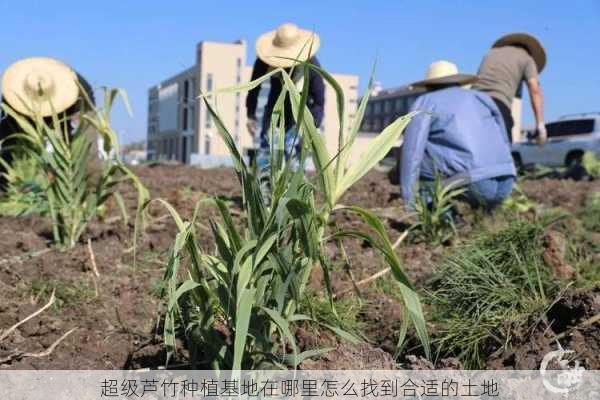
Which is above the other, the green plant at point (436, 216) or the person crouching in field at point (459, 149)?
the person crouching in field at point (459, 149)

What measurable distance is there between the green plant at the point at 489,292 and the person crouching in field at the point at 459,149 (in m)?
1.08

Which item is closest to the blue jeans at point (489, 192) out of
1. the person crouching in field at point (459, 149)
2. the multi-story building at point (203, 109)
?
the person crouching in field at point (459, 149)

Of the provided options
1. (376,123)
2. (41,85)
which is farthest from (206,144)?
(41,85)

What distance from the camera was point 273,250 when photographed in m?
1.53

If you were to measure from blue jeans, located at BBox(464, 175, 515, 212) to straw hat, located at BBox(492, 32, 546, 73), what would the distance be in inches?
56.9

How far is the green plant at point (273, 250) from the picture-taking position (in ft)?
4.82

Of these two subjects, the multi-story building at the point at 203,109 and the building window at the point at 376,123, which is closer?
the building window at the point at 376,123

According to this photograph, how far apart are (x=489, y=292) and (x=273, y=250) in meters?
0.94

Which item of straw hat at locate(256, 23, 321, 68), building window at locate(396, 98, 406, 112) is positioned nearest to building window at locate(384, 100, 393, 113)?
building window at locate(396, 98, 406, 112)

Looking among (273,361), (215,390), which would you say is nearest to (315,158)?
(273,361)

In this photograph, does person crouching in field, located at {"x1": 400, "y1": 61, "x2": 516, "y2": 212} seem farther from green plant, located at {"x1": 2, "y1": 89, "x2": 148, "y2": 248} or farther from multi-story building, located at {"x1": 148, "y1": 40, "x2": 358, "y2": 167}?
multi-story building, located at {"x1": 148, "y1": 40, "x2": 358, "y2": 167}

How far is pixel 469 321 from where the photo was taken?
203 cm

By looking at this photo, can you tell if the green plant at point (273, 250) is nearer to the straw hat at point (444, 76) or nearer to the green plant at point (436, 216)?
the green plant at point (436, 216)

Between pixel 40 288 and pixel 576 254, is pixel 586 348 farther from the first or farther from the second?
pixel 40 288
